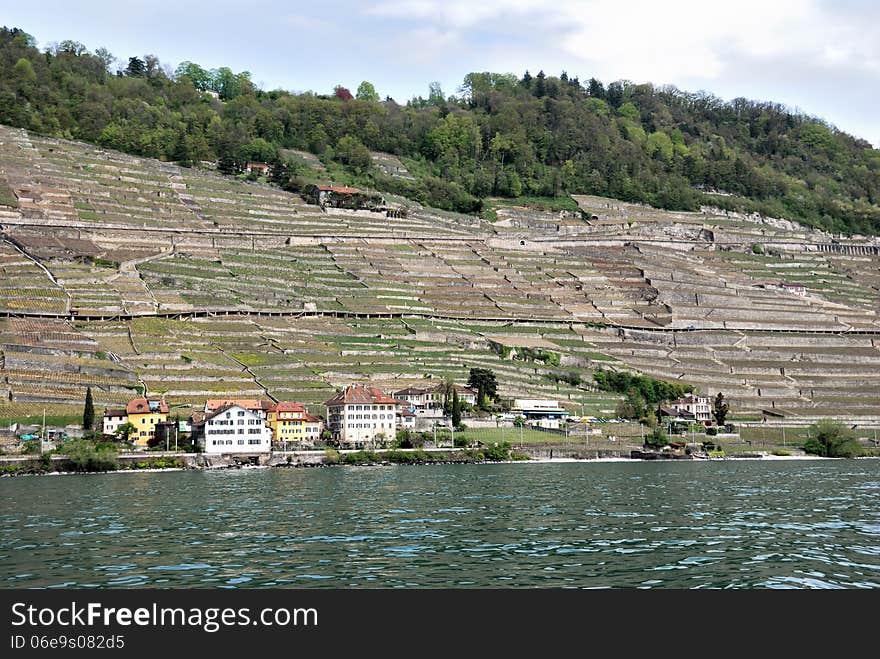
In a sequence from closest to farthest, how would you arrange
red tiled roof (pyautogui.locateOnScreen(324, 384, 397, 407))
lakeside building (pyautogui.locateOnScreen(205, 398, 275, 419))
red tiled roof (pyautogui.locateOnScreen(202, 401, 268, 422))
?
red tiled roof (pyautogui.locateOnScreen(202, 401, 268, 422)) → lakeside building (pyautogui.locateOnScreen(205, 398, 275, 419)) → red tiled roof (pyautogui.locateOnScreen(324, 384, 397, 407))

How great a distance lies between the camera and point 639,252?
490ft

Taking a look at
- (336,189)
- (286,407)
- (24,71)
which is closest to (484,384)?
(286,407)

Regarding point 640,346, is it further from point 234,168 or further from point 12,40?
point 12,40

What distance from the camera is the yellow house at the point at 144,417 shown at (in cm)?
7750

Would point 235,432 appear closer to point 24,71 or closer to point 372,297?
point 372,297

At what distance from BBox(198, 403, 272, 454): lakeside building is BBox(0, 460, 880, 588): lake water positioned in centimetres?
1480

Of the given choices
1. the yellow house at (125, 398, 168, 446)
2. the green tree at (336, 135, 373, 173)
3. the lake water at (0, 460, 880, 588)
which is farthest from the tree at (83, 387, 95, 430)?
the green tree at (336, 135, 373, 173)

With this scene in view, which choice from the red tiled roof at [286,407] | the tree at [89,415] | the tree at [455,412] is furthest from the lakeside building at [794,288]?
the tree at [89,415]

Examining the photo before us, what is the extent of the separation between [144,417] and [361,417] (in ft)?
53.8

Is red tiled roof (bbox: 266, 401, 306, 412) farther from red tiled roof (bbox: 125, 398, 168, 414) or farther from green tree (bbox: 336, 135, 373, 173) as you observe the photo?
green tree (bbox: 336, 135, 373, 173)

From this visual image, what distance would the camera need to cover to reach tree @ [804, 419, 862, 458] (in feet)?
303

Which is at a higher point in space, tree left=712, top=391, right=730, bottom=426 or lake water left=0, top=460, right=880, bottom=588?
tree left=712, top=391, right=730, bottom=426

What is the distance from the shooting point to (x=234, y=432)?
78.0m
